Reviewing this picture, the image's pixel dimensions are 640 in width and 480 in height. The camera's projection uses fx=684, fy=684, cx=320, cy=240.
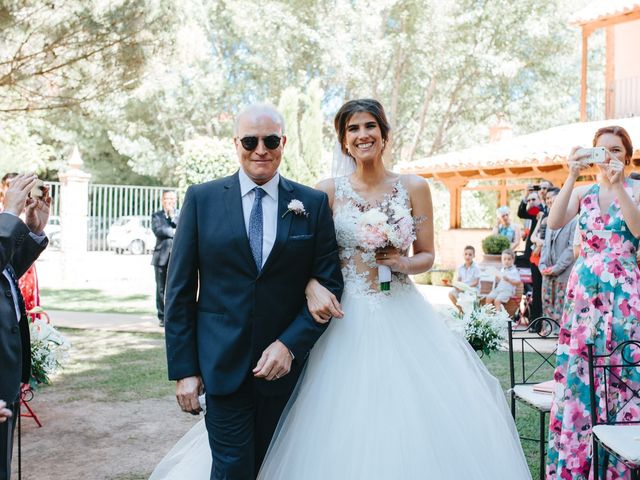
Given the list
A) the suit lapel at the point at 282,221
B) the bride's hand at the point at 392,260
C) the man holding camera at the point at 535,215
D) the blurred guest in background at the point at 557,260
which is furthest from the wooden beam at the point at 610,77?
the suit lapel at the point at 282,221

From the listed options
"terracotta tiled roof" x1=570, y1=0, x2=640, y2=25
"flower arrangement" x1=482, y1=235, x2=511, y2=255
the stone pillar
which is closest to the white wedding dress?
"flower arrangement" x1=482, y1=235, x2=511, y2=255

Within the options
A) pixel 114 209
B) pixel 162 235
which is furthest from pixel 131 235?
pixel 162 235

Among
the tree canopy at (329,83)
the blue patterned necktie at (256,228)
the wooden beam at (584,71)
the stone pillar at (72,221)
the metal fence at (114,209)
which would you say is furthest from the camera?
the tree canopy at (329,83)

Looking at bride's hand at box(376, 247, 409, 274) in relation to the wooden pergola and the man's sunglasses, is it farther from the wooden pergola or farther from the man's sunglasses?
the wooden pergola

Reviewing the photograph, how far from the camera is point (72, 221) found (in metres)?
18.6

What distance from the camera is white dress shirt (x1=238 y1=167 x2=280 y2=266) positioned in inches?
121

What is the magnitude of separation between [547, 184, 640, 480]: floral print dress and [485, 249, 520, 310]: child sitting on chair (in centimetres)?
740

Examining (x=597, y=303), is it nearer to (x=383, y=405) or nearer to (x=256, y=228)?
(x=383, y=405)

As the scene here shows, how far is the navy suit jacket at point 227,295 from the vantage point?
9.78 ft

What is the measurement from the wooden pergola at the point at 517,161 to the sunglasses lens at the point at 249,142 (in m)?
13.4

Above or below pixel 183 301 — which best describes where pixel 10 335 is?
below

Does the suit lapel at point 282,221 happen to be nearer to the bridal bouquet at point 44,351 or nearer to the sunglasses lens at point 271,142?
the sunglasses lens at point 271,142

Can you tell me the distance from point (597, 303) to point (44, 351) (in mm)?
4065

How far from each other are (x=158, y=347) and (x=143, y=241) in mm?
17577
